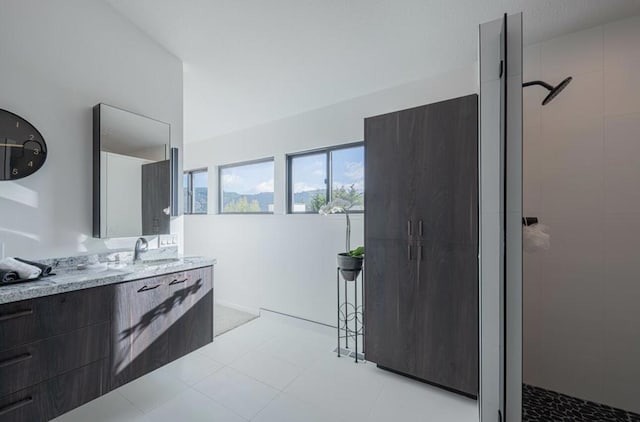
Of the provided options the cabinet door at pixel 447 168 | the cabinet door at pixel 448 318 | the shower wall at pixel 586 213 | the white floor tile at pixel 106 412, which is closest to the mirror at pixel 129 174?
the white floor tile at pixel 106 412

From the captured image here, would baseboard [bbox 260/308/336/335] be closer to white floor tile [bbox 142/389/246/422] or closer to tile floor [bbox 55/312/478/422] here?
tile floor [bbox 55/312/478/422]

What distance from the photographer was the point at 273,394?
6.03 ft

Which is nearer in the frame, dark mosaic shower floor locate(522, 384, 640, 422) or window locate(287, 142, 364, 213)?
dark mosaic shower floor locate(522, 384, 640, 422)

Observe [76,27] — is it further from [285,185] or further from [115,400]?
[115,400]

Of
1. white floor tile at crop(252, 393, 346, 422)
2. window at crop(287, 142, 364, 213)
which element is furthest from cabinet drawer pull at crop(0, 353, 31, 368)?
window at crop(287, 142, 364, 213)

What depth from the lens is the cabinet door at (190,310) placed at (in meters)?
1.87

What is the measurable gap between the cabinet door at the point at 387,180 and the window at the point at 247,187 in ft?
5.30

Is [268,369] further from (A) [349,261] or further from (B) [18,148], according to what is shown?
(B) [18,148]

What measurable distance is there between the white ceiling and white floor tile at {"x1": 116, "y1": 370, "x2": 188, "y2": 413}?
2.70 meters

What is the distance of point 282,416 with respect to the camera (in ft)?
5.36

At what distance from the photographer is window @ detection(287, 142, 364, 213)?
9.05ft

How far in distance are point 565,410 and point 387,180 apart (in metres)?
1.93

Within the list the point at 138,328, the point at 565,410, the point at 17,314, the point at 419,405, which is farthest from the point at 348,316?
the point at 17,314

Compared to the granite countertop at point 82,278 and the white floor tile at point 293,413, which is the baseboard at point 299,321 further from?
the granite countertop at point 82,278
